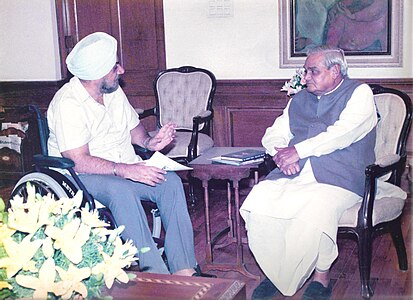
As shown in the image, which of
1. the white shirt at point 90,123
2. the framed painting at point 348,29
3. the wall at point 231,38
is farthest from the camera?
the wall at point 231,38

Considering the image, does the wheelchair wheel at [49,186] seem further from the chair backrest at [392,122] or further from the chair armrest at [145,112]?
the chair armrest at [145,112]

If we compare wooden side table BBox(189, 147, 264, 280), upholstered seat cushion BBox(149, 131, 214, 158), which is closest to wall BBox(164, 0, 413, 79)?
upholstered seat cushion BBox(149, 131, 214, 158)

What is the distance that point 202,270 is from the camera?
3.46m

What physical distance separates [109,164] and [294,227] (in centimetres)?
82

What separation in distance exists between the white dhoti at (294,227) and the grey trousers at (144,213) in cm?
29

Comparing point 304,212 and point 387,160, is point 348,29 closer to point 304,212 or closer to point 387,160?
point 387,160

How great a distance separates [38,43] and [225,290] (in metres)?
3.67

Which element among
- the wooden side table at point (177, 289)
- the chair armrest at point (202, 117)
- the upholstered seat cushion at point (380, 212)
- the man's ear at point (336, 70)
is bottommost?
the upholstered seat cushion at point (380, 212)

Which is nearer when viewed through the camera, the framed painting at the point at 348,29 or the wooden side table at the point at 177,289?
the wooden side table at the point at 177,289

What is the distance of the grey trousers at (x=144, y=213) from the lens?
298 cm

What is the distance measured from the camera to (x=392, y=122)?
3436mm

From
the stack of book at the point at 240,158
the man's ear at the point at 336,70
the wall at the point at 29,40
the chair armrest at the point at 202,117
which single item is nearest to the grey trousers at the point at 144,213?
the stack of book at the point at 240,158

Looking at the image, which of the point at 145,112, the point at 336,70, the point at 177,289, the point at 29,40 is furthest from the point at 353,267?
the point at 29,40

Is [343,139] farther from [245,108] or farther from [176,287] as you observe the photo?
[245,108]
